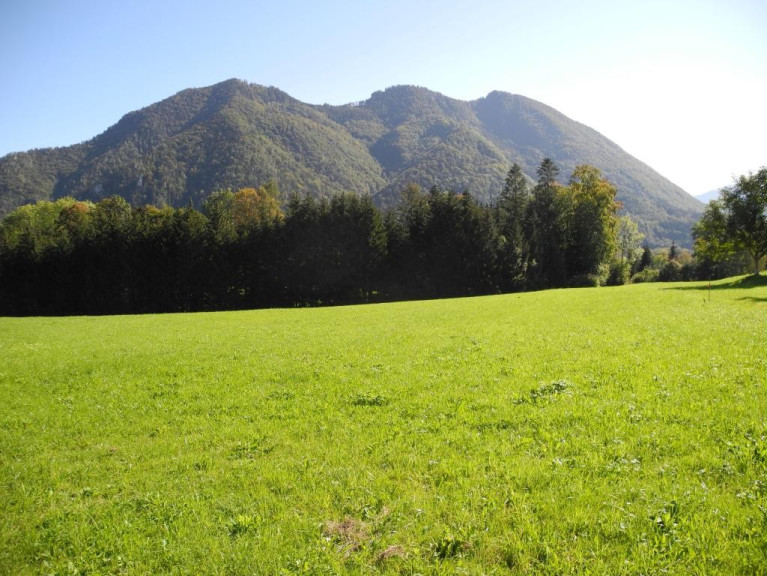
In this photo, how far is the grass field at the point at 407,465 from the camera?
17.6ft

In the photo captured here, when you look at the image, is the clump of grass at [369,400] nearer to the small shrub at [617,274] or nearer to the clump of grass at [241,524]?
the clump of grass at [241,524]

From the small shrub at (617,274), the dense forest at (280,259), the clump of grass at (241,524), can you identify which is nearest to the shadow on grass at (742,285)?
the dense forest at (280,259)

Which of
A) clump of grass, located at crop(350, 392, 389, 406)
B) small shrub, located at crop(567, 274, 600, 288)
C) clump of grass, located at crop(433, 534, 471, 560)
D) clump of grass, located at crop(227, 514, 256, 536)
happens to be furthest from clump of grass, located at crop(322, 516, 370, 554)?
small shrub, located at crop(567, 274, 600, 288)

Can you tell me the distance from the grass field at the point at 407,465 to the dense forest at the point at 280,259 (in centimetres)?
5509

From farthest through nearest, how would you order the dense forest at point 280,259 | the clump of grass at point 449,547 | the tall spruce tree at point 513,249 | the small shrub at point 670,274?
the small shrub at point 670,274
the tall spruce tree at point 513,249
the dense forest at point 280,259
the clump of grass at point 449,547

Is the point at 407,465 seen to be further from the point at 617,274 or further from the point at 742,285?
the point at 617,274

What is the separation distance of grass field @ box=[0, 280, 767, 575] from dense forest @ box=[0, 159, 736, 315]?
55091 mm

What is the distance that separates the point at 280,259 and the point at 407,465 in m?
67.7

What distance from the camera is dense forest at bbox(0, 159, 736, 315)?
69.8 metres

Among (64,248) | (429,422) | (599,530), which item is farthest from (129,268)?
(599,530)

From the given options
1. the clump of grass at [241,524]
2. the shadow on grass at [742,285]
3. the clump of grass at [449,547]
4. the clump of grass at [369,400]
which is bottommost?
the clump of grass at [241,524]

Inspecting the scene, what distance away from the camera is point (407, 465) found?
774 centimetres

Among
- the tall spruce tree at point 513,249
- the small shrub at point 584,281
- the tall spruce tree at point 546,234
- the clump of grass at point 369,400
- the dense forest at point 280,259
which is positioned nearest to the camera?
Result: the clump of grass at point 369,400

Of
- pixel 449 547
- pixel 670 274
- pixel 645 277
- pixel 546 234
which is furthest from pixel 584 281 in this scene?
pixel 449 547
